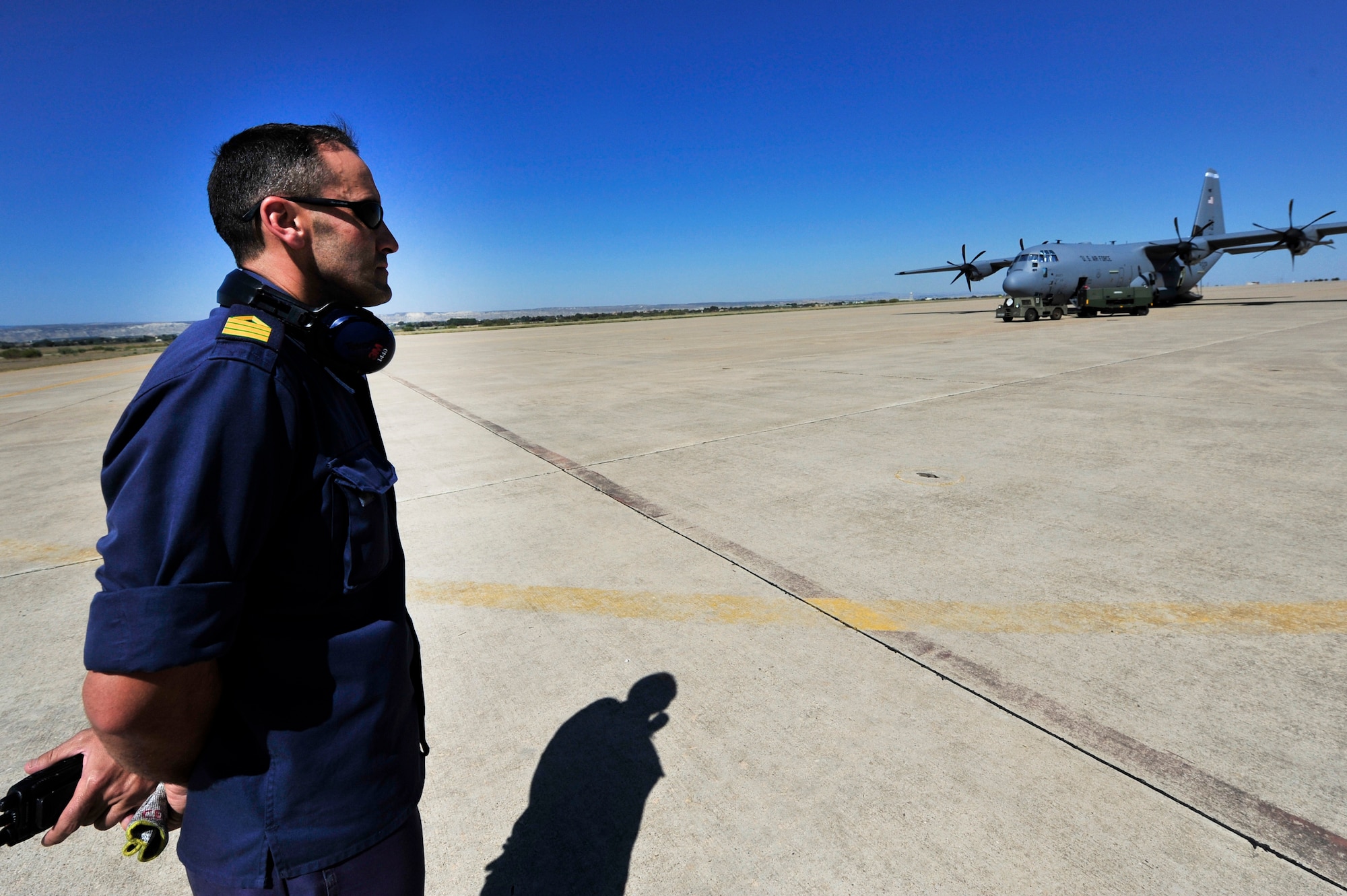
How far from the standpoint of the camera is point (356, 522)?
136 cm

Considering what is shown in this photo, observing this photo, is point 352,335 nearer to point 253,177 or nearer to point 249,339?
point 249,339

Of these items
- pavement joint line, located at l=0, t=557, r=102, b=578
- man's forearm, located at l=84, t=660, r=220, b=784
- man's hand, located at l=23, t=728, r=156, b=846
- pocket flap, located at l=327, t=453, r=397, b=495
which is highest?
pocket flap, located at l=327, t=453, r=397, b=495

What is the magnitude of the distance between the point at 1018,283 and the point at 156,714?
32.3 metres

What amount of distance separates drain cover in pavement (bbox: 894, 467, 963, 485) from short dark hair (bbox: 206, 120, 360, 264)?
5.66 m

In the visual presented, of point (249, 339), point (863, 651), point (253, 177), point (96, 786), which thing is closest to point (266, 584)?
point (249, 339)

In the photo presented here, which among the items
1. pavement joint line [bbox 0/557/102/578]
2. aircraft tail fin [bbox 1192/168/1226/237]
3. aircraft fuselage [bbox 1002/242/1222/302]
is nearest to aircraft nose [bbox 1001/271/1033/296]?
aircraft fuselage [bbox 1002/242/1222/302]

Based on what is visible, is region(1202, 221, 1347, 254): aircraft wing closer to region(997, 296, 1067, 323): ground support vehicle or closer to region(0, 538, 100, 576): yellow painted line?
region(997, 296, 1067, 323): ground support vehicle

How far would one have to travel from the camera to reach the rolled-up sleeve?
110cm

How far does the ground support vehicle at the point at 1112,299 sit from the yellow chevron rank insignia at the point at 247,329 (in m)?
34.9

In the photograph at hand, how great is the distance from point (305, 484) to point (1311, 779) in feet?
11.7

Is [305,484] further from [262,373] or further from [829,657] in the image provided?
[829,657]

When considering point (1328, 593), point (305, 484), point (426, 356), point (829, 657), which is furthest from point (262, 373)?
point (426, 356)

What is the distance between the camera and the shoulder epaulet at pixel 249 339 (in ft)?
4.01

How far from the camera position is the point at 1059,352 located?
16.1 m
